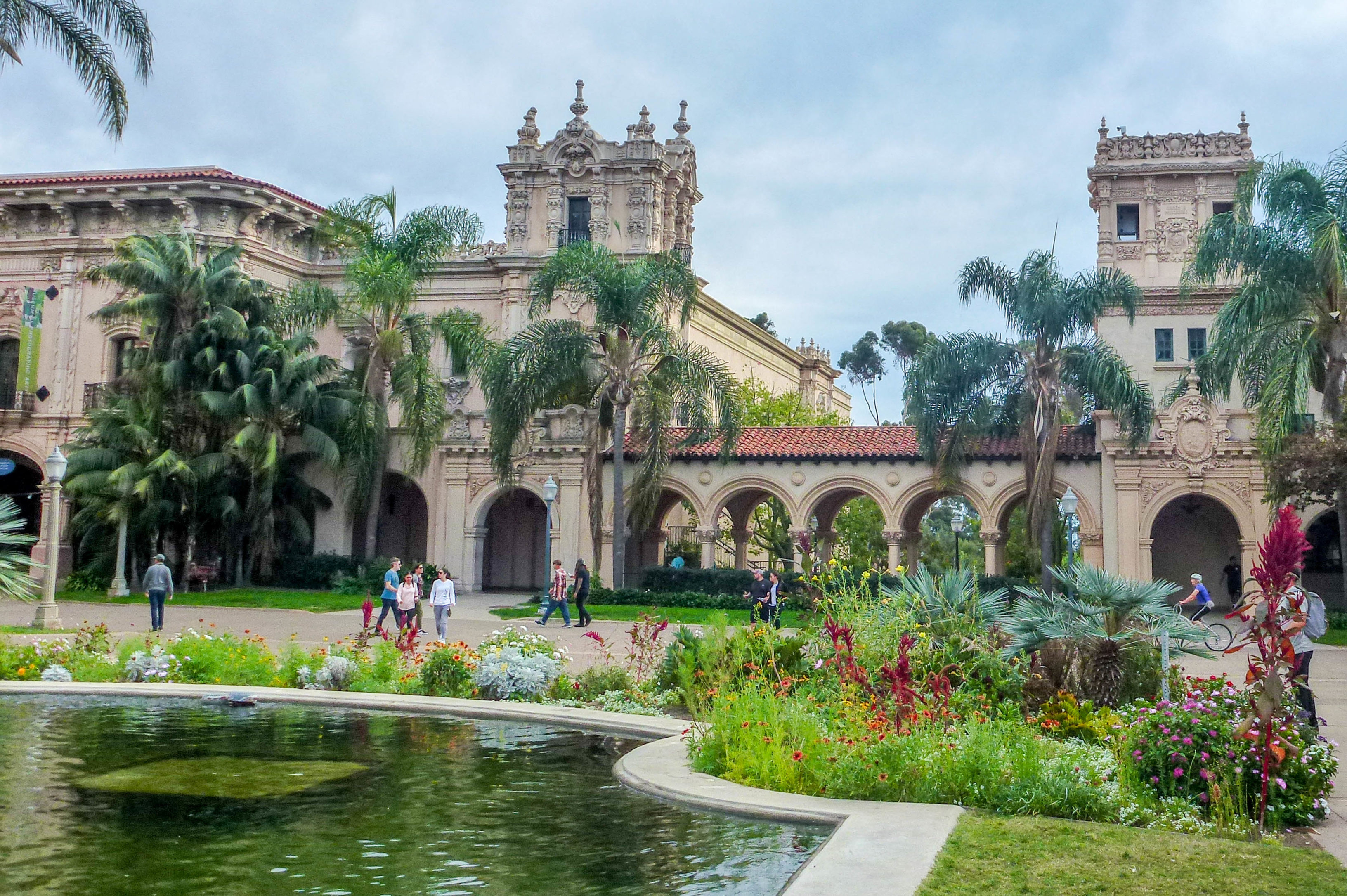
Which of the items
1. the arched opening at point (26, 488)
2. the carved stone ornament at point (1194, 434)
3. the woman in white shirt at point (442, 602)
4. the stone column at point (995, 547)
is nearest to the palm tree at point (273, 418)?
the arched opening at point (26, 488)

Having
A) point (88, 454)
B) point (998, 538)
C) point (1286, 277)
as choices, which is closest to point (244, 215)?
point (88, 454)

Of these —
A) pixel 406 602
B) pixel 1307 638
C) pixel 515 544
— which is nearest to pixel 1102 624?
pixel 1307 638

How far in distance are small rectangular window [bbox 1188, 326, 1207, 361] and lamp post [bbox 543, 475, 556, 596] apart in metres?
20.5

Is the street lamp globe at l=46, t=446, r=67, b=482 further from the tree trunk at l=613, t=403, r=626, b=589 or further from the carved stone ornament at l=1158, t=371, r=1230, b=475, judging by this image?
the carved stone ornament at l=1158, t=371, r=1230, b=475

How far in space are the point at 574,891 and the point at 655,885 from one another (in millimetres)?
437

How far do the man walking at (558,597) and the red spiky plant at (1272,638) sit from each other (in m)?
19.4

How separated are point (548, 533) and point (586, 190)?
14688mm

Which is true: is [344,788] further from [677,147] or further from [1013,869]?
[677,147]

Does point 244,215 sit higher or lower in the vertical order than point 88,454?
higher

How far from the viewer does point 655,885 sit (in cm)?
655

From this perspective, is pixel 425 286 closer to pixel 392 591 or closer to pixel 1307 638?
pixel 392 591

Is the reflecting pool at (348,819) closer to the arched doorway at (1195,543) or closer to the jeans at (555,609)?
the jeans at (555,609)

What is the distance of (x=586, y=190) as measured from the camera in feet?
143

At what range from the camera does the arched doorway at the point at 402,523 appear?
1667 inches
